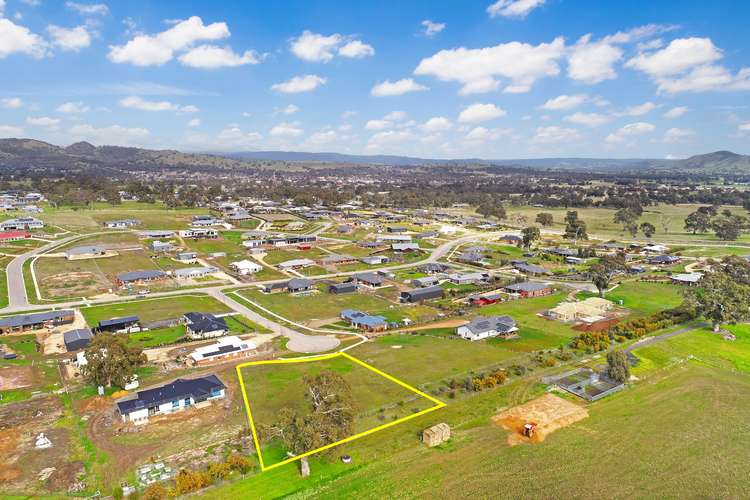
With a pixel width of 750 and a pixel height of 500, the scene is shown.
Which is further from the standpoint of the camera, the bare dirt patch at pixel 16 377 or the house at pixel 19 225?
the house at pixel 19 225

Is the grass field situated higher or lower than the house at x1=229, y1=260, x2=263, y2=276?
lower

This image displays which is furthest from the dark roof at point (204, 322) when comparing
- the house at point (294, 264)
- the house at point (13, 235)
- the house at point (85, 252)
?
the house at point (13, 235)

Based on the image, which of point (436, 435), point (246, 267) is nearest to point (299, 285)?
point (246, 267)

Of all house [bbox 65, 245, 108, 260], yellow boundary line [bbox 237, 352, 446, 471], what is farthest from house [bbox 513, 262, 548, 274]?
house [bbox 65, 245, 108, 260]

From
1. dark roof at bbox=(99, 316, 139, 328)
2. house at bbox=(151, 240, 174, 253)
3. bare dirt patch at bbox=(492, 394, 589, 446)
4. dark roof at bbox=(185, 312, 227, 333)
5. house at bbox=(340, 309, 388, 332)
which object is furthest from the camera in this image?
house at bbox=(151, 240, 174, 253)

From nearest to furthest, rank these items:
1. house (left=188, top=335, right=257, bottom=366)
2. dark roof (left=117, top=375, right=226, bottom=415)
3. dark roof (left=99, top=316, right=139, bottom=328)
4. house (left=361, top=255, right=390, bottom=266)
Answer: dark roof (left=117, top=375, right=226, bottom=415), house (left=188, top=335, right=257, bottom=366), dark roof (left=99, top=316, right=139, bottom=328), house (left=361, top=255, right=390, bottom=266)

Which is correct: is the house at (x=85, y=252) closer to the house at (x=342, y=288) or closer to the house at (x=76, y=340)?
the house at (x=76, y=340)

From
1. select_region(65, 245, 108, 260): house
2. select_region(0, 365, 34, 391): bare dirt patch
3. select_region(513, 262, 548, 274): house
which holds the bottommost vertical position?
select_region(0, 365, 34, 391): bare dirt patch

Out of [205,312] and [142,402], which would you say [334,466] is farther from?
[205,312]

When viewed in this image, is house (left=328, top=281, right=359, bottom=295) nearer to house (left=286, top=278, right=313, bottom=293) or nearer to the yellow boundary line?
house (left=286, top=278, right=313, bottom=293)
